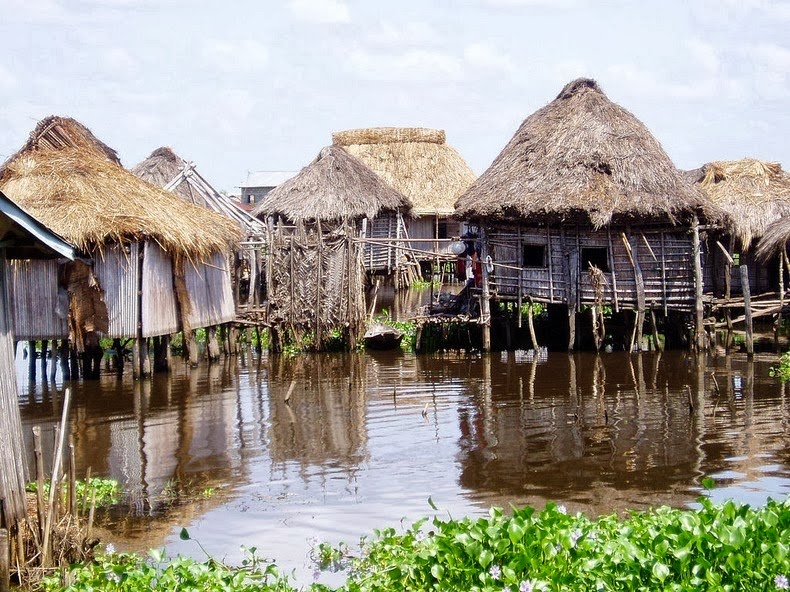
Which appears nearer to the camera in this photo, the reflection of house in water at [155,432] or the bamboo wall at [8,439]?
the bamboo wall at [8,439]

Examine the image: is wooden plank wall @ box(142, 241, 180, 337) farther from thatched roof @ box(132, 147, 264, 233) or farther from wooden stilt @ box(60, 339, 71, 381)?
thatched roof @ box(132, 147, 264, 233)

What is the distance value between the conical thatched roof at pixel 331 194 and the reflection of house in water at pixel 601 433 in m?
12.3

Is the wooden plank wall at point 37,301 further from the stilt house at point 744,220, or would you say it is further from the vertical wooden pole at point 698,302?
the stilt house at point 744,220

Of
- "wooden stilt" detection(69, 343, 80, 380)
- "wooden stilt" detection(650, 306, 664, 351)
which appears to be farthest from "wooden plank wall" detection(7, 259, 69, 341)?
"wooden stilt" detection(650, 306, 664, 351)

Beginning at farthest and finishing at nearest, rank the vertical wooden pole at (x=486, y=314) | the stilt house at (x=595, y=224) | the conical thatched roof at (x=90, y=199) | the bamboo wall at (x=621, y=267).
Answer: the vertical wooden pole at (x=486, y=314), the bamboo wall at (x=621, y=267), the stilt house at (x=595, y=224), the conical thatched roof at (x=90, y=199)

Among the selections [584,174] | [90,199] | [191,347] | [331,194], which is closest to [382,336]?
[191,347]

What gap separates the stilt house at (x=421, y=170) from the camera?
3691 cm

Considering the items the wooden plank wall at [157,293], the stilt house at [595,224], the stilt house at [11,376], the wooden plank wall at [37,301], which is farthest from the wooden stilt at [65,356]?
the stilt house at [11,376]

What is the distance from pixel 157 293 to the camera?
17406 mm

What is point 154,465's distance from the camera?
37.9ft

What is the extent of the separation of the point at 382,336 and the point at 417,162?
19250 mm

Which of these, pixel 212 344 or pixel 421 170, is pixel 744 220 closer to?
pixel 212 344

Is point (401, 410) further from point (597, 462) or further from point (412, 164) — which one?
point (412, 164)

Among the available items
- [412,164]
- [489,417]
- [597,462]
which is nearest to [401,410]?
[489,417]
